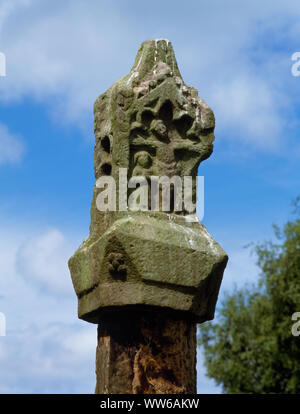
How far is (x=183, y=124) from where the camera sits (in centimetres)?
609

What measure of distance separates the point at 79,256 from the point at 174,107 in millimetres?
1524

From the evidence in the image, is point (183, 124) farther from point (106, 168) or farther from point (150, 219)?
point (150, 219)

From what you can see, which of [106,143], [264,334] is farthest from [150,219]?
[264,334]

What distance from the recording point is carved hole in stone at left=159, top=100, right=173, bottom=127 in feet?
19.6

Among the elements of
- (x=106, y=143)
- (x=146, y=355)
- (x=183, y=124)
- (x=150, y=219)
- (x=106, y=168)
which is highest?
(x=183, y=124)

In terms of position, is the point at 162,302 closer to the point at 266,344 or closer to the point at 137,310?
the point at 137,310

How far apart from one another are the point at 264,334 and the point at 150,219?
15.2 metres

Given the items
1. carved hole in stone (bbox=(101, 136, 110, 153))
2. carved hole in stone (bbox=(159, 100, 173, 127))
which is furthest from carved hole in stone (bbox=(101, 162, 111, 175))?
carved hole in stone (bbox=(159, 100, 173, 127))

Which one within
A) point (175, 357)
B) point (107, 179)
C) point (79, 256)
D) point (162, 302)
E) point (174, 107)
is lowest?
point (175, 357)

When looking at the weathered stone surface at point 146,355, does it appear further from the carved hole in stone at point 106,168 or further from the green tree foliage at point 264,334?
the green tree foliage at point 264,334

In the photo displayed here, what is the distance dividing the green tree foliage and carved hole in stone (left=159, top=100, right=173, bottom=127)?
536 inches

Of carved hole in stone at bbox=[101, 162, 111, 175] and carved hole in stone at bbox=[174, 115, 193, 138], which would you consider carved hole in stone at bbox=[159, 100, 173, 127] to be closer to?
carved hole in stone at bbox=[174, 115, 193, 138]

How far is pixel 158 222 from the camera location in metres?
5.62
